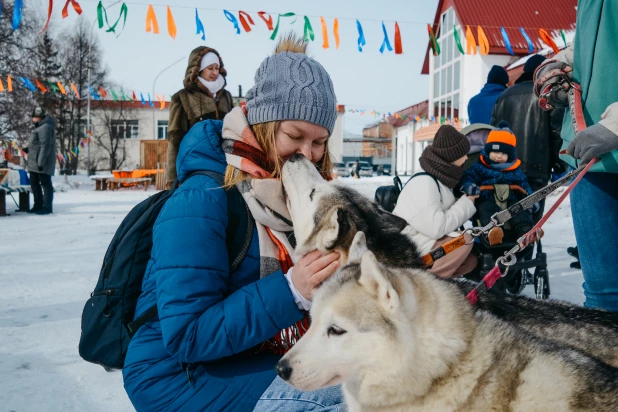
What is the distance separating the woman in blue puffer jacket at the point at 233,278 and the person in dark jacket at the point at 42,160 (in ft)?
30.5

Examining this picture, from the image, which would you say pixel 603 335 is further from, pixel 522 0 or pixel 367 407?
pixel 522 0

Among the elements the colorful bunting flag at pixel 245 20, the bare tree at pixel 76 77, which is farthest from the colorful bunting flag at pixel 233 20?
the bare tree at pixel 76 77

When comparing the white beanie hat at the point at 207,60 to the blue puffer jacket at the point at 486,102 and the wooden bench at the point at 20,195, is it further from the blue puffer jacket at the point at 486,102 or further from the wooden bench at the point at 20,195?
the wooden bench at the point at 20,195

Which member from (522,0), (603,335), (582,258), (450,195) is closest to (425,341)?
(603,335)

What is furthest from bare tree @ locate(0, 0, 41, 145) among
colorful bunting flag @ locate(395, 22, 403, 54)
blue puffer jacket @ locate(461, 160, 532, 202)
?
blue puffer jacket @ locate(461, 160, 532, 202)

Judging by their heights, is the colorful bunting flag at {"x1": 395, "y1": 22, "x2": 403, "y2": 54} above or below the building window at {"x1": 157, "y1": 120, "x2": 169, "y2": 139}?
below

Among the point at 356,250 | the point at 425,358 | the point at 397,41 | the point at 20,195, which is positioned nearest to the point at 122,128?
the point at 20,195

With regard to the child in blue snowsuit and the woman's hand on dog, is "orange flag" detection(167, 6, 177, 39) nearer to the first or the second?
the child in blue snowsuit

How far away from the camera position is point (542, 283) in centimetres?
435

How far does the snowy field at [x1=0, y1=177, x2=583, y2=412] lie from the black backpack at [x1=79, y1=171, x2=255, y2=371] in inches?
36.8

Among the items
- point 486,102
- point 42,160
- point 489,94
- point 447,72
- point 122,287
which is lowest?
point 122,287

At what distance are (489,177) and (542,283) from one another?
3.31 feet

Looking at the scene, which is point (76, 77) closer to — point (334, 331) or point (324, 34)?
point (324, 34)

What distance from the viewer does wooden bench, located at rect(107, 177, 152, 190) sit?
18.7 meters
